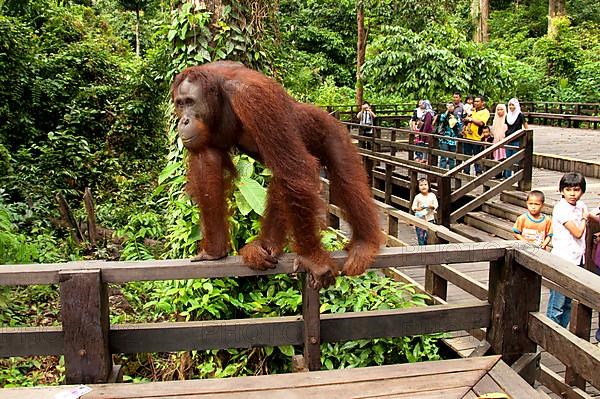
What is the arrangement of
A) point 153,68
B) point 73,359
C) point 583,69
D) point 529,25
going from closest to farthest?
point 73,359 → point 153,68 → point 583,69 → point 529,25

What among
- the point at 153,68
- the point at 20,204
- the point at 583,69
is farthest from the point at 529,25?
the point at 20,204

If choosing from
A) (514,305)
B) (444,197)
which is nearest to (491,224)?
(444,197)

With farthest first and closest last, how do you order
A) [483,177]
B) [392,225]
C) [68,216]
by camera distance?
[483,177] → [68,216] → [392,225]

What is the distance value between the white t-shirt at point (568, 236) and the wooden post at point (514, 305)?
1.99m

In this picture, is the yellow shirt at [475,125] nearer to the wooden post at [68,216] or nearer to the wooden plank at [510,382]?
the wooden post at [68,216]

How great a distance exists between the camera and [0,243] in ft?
16.4

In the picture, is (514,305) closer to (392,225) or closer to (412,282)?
(412,282)

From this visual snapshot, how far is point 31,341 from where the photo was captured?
2.48m

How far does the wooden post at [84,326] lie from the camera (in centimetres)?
240

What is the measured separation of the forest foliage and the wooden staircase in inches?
117

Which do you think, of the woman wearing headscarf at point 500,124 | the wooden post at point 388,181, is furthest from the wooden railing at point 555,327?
the woman wearing headscarf at point 500,124

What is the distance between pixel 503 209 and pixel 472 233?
2.33 ft

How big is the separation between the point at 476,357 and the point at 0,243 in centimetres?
397

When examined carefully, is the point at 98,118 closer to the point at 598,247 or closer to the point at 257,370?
the point at 257,370
